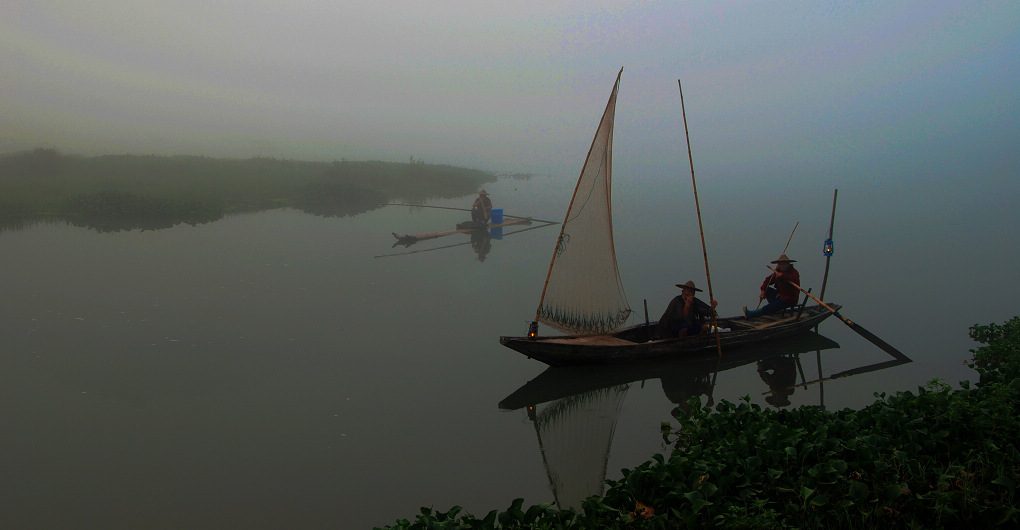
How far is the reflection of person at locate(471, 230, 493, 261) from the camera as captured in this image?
864 inches

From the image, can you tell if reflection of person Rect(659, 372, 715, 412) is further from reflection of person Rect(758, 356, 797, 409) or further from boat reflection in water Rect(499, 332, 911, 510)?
reflection of person Rect(758, 356, 797, 409)

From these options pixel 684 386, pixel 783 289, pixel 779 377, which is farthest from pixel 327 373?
pixel 783 289

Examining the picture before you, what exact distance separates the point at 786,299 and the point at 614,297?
143 inches

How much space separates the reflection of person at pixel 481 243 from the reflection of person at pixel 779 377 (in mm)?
11221

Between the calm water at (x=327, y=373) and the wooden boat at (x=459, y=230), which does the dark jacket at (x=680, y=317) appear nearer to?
the calm water at (x=327, y=373)

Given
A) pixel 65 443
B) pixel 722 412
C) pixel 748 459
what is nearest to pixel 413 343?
pixel 65 443

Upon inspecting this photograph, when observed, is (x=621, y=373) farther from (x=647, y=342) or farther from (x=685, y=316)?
(x=685, y=316)

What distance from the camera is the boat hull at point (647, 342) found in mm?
9531

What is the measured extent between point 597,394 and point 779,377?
3.17 m

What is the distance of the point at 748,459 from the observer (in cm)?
513

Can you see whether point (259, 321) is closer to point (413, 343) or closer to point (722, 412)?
point (413, 343)

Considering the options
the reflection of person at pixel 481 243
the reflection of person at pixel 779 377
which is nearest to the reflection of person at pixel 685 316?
the reflection of person at pixel 779 377

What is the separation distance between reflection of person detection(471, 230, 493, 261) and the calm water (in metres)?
0.70

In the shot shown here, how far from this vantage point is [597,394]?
9.45 metres
